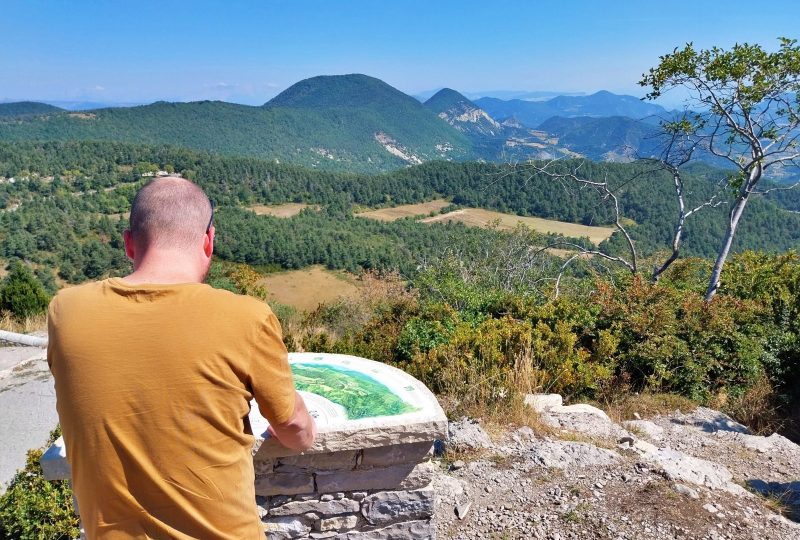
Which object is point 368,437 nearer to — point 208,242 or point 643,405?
point 208,242

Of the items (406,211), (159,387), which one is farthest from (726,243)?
(406,211)

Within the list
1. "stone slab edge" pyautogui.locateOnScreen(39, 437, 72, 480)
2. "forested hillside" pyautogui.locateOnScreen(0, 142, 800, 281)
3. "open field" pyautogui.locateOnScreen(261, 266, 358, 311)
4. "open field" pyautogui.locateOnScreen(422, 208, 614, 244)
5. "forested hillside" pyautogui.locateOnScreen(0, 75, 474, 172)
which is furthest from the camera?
"forested hillside" pyautogui.locateOnScreen(0, 75, 474, 172)

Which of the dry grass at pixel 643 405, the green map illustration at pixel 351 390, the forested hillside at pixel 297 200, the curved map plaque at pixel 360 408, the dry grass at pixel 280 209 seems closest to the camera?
the curved map plaque at pixel 360 408

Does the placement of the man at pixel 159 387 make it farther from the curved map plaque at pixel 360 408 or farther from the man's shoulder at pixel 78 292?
the curved map plaque at pixel 360 408

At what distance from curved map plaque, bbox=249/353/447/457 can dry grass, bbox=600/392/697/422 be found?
3.56m

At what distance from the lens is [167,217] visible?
5.16 feet

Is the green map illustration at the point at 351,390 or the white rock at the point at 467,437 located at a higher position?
the green map illustration at the point at 351,390

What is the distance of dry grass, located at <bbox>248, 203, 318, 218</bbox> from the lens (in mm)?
72188

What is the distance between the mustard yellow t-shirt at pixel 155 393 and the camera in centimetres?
139

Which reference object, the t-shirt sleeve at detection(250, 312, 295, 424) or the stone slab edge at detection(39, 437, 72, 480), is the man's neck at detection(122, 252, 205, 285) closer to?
the t-shirt sleeve at detection(250, 312, 295, 424)

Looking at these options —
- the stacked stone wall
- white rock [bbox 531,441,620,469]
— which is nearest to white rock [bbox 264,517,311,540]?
the stacked stone wall

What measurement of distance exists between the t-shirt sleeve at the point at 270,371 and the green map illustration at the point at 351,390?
127 cm

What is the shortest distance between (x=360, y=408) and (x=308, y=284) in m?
45.5

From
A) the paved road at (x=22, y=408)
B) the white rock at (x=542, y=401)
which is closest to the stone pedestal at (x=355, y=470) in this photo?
the white rock at (x=542, y=401)
